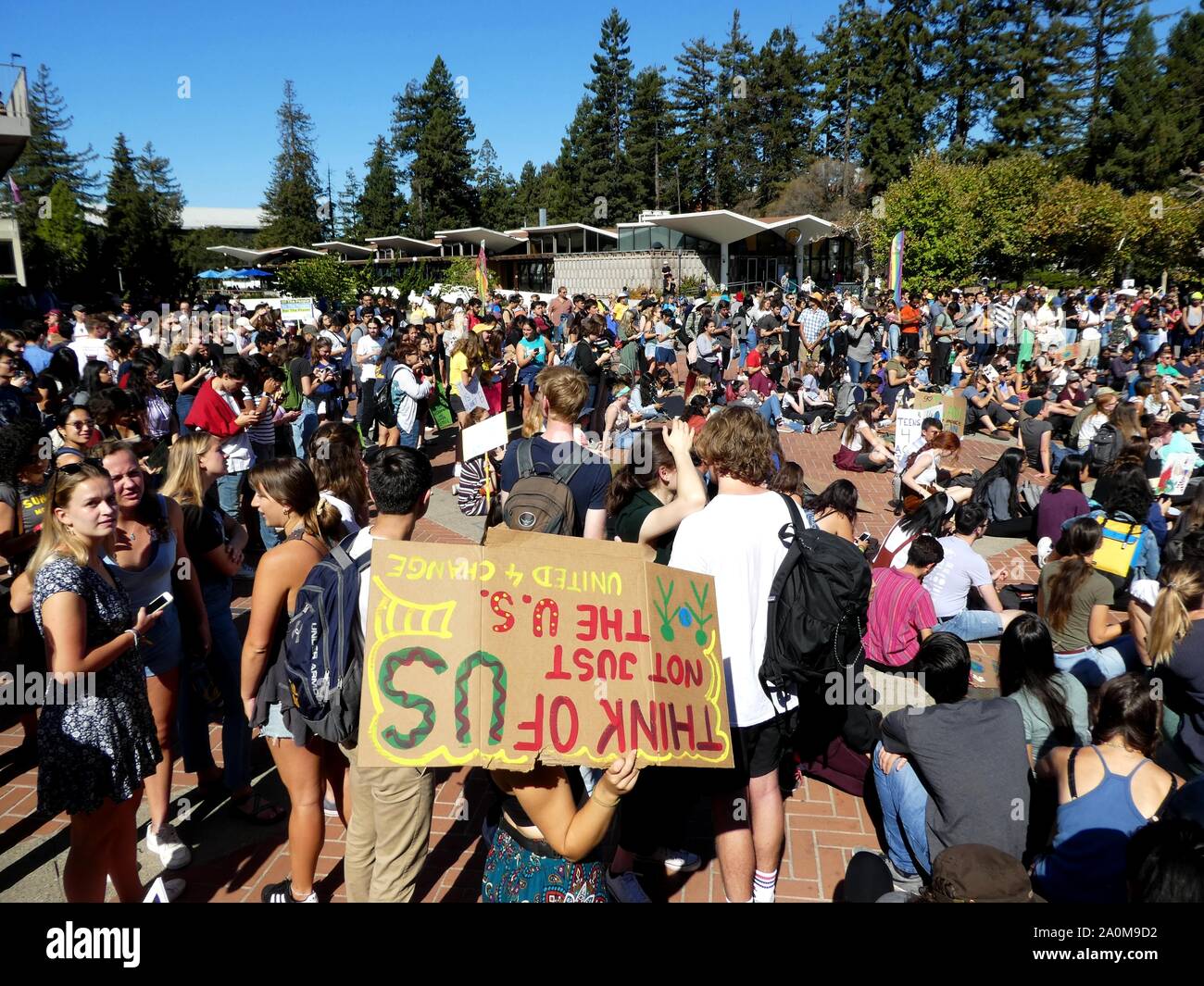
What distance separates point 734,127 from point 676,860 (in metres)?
68.4

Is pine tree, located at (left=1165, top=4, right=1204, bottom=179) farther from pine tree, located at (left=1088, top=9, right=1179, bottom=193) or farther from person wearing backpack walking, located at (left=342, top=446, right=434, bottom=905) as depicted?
person wearing backpack walking, located at (left=342, top=446, right=434, bottom=905)

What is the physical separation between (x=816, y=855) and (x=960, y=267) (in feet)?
101

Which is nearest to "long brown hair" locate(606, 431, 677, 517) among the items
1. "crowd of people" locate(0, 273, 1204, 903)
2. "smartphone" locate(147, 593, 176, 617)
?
"crowd of people" locate(0, 273, 1204, 903)

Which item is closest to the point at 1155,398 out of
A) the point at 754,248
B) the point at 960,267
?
the point at 960,267

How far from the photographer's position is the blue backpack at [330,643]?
9.25ft

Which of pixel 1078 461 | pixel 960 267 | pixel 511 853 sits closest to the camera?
pixel 511 853

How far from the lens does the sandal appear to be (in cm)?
411

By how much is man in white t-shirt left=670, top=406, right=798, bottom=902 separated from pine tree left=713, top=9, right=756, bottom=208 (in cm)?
6549

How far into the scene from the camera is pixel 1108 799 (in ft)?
10.3

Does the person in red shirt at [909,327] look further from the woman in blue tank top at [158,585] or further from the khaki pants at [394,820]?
the khaki pants at [394,820]

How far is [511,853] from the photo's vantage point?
238 centimetres

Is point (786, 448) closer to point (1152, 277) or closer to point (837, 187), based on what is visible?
point (1152, 277)
